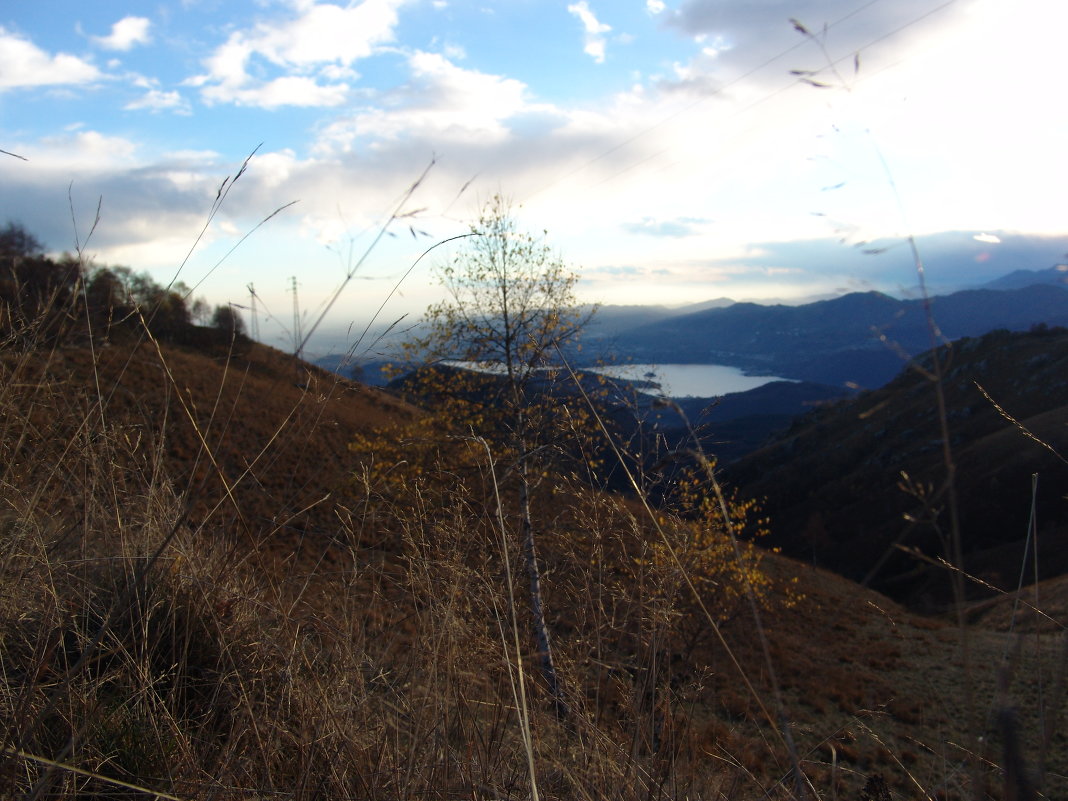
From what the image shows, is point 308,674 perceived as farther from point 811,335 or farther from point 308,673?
point 811,335

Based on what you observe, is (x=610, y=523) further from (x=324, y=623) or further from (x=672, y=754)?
(x=324, y=623)

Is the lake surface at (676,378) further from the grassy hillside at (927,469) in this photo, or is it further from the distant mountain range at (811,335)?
the distant mountain range at (811,335)

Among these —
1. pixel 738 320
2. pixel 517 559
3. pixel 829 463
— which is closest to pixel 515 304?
pixel 517 559

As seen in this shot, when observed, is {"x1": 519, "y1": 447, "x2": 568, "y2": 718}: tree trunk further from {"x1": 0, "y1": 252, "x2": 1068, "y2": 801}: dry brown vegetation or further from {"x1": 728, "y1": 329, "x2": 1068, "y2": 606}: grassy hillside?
{"x1": 728, "y1": 329, "x2": 1068, "y2": 606}: grassy hillside

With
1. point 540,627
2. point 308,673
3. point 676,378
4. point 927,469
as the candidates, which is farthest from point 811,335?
point 308,673

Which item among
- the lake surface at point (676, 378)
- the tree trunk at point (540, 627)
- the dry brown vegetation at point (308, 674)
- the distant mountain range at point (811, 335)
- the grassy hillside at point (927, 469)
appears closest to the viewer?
the dry brown vegetation at point (308, 674)

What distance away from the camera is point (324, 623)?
2.04 metres

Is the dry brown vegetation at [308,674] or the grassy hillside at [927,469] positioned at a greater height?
the dry brown vegetation at [308,674]

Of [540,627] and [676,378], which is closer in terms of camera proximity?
[540,627]

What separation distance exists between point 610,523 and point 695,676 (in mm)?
580

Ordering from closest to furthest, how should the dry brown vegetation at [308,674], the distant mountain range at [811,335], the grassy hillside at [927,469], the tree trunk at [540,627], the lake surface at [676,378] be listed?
the dry brown vegetation at [308,674] < the tree trunk at [540,627] < the lake surface at [676,378] < the grassy hillside at [927,469] < the distant mountain range at [811,335]

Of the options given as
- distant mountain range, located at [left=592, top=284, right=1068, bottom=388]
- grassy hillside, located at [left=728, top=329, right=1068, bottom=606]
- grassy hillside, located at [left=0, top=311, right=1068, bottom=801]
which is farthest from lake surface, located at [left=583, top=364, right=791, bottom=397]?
distant mountain range, located at [left=592, top=284, right=1068, bottom=388]

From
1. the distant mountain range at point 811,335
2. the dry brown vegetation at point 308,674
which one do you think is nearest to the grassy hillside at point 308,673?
the dry brown vegetation at point 308,674

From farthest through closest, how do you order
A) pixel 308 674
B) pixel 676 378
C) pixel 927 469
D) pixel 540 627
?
pixel 927 469 < pixel 676 378 < pixel 540 627 < pixel 308 674
